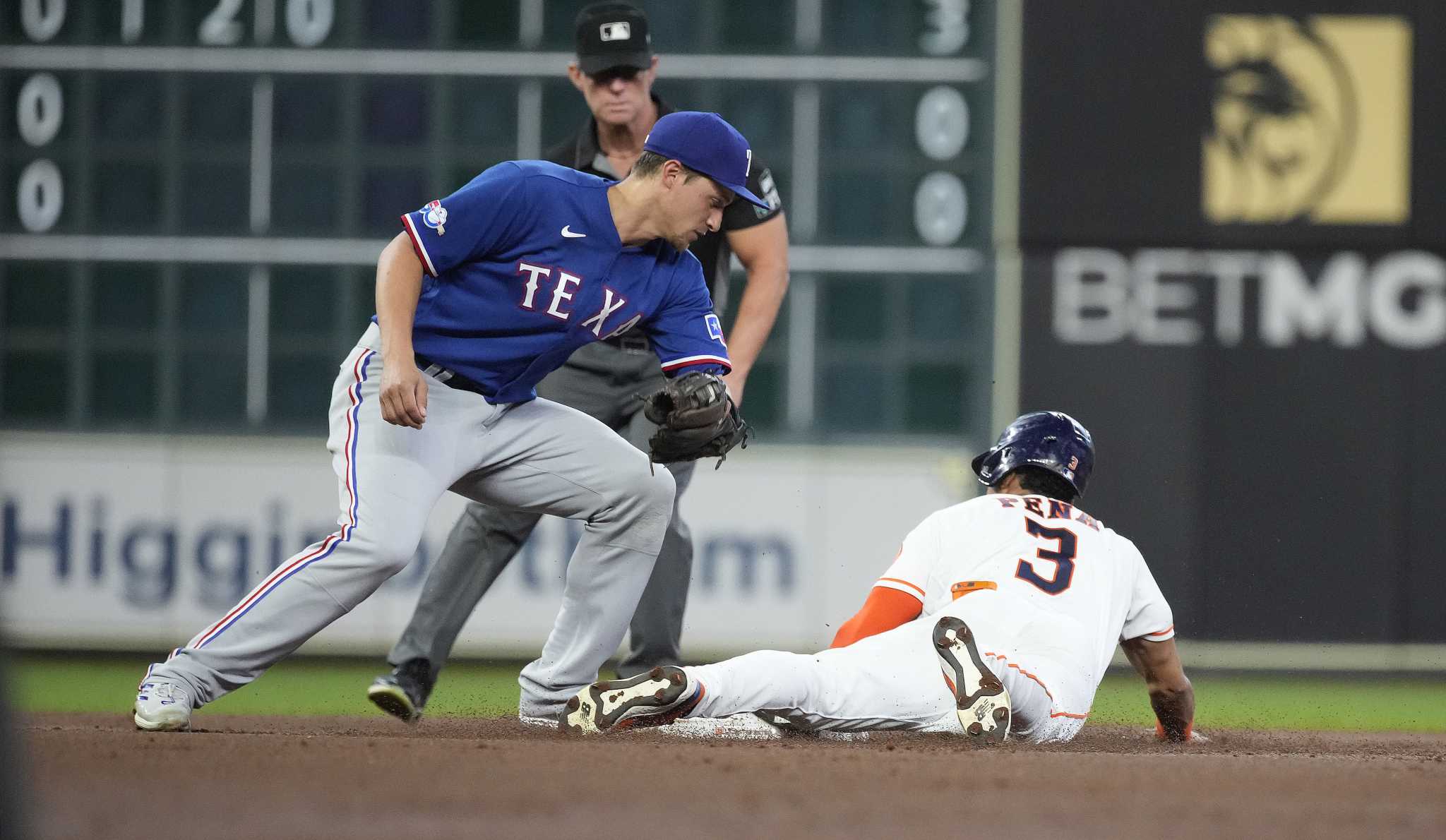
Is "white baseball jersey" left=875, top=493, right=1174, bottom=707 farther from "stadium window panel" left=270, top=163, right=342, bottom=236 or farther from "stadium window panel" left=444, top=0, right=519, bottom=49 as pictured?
"stadium window panel" left=270, top=163, right=342, bottom=236

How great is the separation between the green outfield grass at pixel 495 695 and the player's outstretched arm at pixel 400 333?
1466 mm

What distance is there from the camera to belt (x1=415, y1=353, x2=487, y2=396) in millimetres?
3521

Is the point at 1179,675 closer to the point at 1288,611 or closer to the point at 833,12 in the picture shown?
the point at 1288,611

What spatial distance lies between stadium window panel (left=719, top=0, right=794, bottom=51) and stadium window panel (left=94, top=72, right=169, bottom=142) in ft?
8.24

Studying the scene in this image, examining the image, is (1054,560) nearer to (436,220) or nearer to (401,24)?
(436,220)

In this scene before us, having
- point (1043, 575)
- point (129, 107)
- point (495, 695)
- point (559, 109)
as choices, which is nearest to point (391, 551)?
point (1043, 575)

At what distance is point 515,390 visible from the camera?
3.59m

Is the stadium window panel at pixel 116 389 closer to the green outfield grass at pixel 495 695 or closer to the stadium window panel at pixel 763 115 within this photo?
the green outfield grass at pixel 495 695

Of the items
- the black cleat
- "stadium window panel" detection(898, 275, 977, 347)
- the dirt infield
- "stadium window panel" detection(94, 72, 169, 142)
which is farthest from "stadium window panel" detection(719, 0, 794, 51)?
the dirt infield

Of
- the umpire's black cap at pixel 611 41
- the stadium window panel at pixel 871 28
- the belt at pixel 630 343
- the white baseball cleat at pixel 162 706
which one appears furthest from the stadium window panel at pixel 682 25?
the white baseball cleat at pixel 162 706

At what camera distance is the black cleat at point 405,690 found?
12.9ft

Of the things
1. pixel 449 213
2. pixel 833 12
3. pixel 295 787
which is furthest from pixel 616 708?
pixel 833 12

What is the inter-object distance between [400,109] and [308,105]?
0.42m

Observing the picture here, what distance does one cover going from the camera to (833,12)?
7.32 meters
